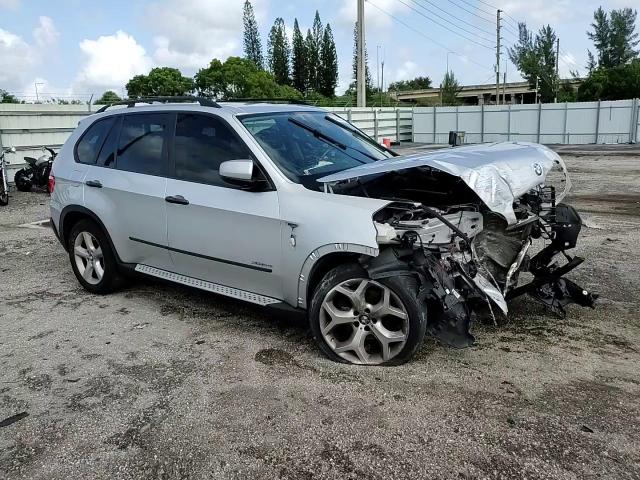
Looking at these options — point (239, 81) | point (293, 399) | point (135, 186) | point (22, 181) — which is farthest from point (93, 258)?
point (239, 81)

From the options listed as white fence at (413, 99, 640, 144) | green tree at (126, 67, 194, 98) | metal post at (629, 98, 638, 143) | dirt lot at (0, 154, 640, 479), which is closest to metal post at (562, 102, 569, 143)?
white fence at (413, 99, 640, 144)

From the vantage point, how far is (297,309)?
4020 millimetres

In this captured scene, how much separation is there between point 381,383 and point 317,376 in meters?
0.42

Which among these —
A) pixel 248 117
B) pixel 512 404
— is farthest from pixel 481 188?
pixel 248 117

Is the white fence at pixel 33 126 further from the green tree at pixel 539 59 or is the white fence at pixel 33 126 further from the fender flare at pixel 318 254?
the green tree at pixel 539 59

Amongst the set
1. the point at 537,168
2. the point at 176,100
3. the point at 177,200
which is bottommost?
the point at 177,200

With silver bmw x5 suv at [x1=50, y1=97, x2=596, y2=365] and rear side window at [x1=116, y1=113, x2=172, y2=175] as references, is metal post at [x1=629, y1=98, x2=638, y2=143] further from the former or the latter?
rear side window at [x1=116, y1=113, x2=172, y2=175]

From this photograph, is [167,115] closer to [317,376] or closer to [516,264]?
[317,376]

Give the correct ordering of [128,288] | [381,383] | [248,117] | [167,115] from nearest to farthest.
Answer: [381,383]
[248,117]
[167,115]
[128,288]

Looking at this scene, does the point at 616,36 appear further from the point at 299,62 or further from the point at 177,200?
the point at 177,200

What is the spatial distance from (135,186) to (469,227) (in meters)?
2.80

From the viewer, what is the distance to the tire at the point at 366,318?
3.54 meters

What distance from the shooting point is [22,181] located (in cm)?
1312

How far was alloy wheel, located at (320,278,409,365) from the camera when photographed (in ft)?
11.8
